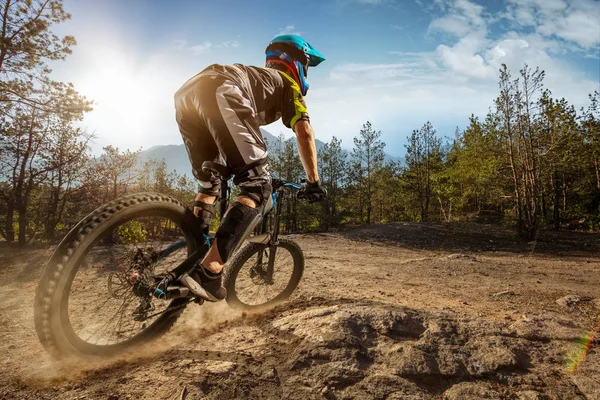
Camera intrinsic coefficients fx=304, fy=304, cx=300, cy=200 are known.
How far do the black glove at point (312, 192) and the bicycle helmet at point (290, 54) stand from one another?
1153mm

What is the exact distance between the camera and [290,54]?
10.8ft

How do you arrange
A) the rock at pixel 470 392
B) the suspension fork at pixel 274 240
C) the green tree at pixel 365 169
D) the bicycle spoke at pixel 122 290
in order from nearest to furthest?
the rock at pixel 470 392 < the bicycle spoke at pixel 122 290 < the suspension fork at pixel 274 240 < the green tree at pixel 365 169

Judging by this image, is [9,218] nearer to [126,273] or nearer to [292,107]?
[126,273]

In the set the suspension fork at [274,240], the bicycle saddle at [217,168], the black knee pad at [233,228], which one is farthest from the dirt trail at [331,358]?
the bicycle saddle at [217,168]

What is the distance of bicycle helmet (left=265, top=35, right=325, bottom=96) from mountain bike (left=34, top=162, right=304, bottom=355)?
122 centimetres

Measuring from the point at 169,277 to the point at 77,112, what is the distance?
14080 millimetres

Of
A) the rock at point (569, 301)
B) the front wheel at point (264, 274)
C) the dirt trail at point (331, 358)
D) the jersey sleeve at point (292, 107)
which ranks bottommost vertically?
the rock at point (569, 301)

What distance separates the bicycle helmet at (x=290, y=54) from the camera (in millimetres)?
3254

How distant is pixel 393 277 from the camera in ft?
18.7

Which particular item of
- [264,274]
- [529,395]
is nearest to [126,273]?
[264,274]

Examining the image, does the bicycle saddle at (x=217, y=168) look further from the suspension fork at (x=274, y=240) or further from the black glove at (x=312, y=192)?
the suspension fork at (x=274, y=240)

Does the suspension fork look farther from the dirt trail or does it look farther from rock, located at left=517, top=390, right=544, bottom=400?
rock, located at left=517, top=390, right=544, bottom=400

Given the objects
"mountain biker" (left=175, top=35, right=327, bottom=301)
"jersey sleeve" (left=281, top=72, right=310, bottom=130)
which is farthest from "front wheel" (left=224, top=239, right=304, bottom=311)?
"jersey sleeve" (left=281, top=72, right=310, bottom=130)

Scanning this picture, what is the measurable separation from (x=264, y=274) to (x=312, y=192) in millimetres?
1318
